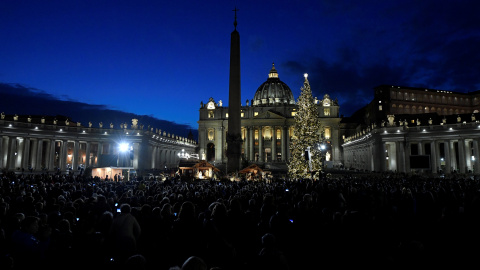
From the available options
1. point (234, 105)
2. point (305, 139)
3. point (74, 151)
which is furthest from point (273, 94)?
point (305, 139)

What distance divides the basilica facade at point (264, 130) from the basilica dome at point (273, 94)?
33.0 feet

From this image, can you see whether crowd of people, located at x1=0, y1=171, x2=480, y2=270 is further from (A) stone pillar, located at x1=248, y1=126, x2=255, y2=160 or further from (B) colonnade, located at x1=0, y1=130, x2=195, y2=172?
(A) stone pillar, located at x1=248, y1=126, x2=255, y2=160

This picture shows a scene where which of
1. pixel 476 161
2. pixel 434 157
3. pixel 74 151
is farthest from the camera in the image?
pixel 74 151

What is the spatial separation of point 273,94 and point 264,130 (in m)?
21.5

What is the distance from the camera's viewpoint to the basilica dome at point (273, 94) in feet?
382

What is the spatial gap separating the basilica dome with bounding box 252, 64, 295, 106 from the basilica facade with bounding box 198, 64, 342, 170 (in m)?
10.1

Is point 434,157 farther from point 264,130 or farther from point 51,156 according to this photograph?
point 51,156

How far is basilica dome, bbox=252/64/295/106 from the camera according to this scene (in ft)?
382

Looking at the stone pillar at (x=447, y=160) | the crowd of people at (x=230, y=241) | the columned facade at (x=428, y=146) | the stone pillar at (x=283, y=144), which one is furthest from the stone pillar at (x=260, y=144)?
the crowd of people at (x=230, y=241)

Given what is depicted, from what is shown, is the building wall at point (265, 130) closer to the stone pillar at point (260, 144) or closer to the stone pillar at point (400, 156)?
the stone pillar at point (260, 144)

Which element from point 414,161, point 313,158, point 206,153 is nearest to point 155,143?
point 206,153

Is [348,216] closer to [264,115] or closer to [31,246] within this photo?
[31,246]

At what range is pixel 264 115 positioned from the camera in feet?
324

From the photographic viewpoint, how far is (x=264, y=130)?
101875 millimetres
